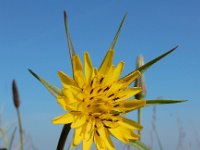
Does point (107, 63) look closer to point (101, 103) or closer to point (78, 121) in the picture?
point (101, 103)

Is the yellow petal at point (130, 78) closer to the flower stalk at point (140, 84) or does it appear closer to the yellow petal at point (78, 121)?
the yellow petal at point (78, 121)

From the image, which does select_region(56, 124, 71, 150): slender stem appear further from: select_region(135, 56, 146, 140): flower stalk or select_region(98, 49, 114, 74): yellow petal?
select_region(135, 56, 146, 140): flower stalk

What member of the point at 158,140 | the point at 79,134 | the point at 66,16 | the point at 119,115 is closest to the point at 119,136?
the point at 119,115

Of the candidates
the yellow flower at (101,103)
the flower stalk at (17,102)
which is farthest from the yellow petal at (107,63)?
the flower stalk at (17,102)

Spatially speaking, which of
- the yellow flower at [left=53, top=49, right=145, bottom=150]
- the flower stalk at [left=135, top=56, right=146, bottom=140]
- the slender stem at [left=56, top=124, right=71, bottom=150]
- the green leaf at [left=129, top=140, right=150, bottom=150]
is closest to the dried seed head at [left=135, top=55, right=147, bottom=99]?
the flower stalk at [left=135, top=56, right=146, bottom=140]

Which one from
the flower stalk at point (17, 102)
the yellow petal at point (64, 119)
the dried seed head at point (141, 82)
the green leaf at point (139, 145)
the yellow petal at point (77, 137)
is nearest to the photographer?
the yellow petal at point (64, 119)
